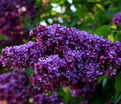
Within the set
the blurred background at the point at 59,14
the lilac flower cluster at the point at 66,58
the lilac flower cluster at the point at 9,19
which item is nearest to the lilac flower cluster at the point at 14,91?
the lilac flower cluster at the point at 66,58

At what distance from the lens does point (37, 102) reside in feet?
4.81

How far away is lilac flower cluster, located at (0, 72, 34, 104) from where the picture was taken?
164cm

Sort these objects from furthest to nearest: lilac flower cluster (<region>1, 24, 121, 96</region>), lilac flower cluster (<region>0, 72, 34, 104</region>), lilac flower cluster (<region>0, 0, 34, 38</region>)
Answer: lilac flower cluster (<region>0, 0, 34, 38</region>)
lilac flower cluster (<region>0, 72, 34, 104</region>)
lilac flower cluster (<region>1, 24, 121, 96</region>)

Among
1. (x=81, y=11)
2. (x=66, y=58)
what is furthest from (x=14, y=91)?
(x=81, y=11)

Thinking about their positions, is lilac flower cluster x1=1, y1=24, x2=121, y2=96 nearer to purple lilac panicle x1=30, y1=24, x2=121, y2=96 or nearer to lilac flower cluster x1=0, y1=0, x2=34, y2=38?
purple lilac panicle x1=30, y1=24, x2=121, y2=96

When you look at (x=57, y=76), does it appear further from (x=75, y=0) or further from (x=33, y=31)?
(x=75, y=0)

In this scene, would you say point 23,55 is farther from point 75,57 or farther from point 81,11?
point 81,11

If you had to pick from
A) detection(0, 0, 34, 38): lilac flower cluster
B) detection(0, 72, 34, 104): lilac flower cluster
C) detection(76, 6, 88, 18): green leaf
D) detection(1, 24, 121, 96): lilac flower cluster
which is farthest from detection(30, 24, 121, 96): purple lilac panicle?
detection(0, 0, 34, 38): lilac flower cluster

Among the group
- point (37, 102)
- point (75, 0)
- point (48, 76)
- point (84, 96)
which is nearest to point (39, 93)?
point (37, 102)

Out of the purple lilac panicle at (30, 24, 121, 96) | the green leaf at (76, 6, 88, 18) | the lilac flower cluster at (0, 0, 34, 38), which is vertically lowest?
the purple lilac panicle at (30, 24, 121, 96)

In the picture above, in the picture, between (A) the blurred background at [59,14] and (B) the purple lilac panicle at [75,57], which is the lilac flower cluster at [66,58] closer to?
(B) the purple lilac panicle at [75,57]

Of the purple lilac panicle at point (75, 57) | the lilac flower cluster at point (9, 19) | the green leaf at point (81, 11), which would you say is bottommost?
the purple lilac panicle at point (75, 57)

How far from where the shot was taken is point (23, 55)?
142 centimetres

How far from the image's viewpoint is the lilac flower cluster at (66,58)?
4.39 ft
